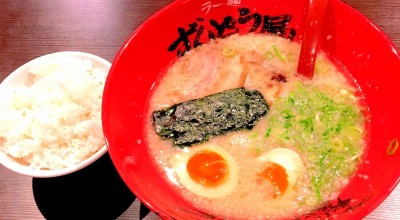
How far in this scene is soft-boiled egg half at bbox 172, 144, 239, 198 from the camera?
1530 millimetres

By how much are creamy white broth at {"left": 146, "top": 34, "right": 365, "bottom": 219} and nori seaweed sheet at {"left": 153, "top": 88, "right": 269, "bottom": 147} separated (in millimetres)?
31

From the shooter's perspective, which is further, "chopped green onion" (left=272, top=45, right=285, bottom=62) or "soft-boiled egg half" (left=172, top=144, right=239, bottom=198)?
"chopped green onion" (left=272, top=45, right=285, bottom=62)

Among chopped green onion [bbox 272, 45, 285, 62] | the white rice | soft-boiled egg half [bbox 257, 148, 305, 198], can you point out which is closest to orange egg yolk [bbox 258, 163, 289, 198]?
soft-boiled egg half [bbox 257, 148, 305, 198]

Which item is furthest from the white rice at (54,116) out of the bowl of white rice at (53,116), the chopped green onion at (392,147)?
the chopped green onion at (392,147)

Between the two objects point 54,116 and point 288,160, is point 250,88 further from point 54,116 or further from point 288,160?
point 54,116

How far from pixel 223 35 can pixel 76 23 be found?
2.73ft

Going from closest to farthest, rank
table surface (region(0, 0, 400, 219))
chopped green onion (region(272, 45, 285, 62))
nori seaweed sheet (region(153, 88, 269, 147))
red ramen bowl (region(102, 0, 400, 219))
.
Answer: red ramen bowl (region(102, 0, 400, 219)) < nori seaweed sheet (region(153, 88, 269, 147)) < chopped green onion (region(272, 45, 285, 62)) < table surface (region(0, 0, 400, 219))

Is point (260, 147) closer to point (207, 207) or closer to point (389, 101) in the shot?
point (207, 207)

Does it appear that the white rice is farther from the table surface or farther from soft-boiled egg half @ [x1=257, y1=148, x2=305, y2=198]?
soft-boiled egg half @ [x1=257, y1=148, x2=305, y2=198]

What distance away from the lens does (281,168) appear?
155 cm

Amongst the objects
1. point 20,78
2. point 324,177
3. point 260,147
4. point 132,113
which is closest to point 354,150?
point 324,177

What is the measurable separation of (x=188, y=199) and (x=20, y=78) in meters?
0.89

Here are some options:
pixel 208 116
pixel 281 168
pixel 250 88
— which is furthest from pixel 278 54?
pixel 281 168

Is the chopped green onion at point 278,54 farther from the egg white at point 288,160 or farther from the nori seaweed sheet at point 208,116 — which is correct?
the egg white at point 288,160
